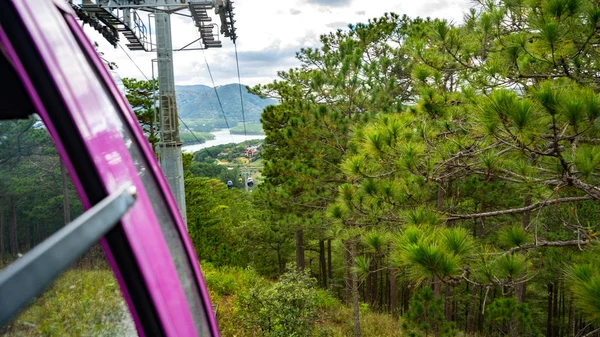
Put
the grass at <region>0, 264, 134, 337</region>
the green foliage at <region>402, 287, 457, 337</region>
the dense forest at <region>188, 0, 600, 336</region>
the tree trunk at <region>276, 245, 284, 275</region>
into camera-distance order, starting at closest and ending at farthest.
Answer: the grass at <region>0, 264, 134, 337</region> < the dense forest at <region>188, 0, 600, 336</region> < the green foliage at <region>402, 287, 457, 337</region> < the tree trunk at <region>276, 245, 284, 275</region>

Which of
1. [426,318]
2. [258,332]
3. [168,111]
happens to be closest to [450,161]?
[426,318]

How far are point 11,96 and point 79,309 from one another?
0.36 metres

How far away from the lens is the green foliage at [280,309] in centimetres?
834

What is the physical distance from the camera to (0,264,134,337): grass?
53 centimetres

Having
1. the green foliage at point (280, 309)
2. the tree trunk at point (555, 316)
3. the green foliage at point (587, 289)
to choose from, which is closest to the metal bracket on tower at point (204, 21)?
the green foliage at point (280, 309)

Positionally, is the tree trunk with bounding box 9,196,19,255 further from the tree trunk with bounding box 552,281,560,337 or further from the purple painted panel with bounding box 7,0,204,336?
the tree trunk with bounding box 552,281,560,337

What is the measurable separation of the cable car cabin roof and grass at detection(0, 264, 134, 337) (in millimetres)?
265

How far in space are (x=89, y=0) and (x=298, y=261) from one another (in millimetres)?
17138

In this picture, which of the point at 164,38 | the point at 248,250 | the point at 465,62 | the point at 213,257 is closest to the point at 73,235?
the point at 465,62

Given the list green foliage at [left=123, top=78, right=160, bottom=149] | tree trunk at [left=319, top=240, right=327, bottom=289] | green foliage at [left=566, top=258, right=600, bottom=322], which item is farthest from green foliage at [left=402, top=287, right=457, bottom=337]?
tree trunk at [left=319, top=240, right=327, bottom=289]

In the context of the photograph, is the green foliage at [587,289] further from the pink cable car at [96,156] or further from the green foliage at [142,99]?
the green foliage at [142,99]

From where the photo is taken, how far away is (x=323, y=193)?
457 inches

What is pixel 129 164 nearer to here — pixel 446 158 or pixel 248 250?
pixel 446 158

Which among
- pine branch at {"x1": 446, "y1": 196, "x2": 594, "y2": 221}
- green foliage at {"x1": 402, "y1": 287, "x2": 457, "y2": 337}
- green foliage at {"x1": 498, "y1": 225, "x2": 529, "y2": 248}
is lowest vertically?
green foliage at {"x1": 402, "y1": 287, "x2": 457, "y2": 337}
